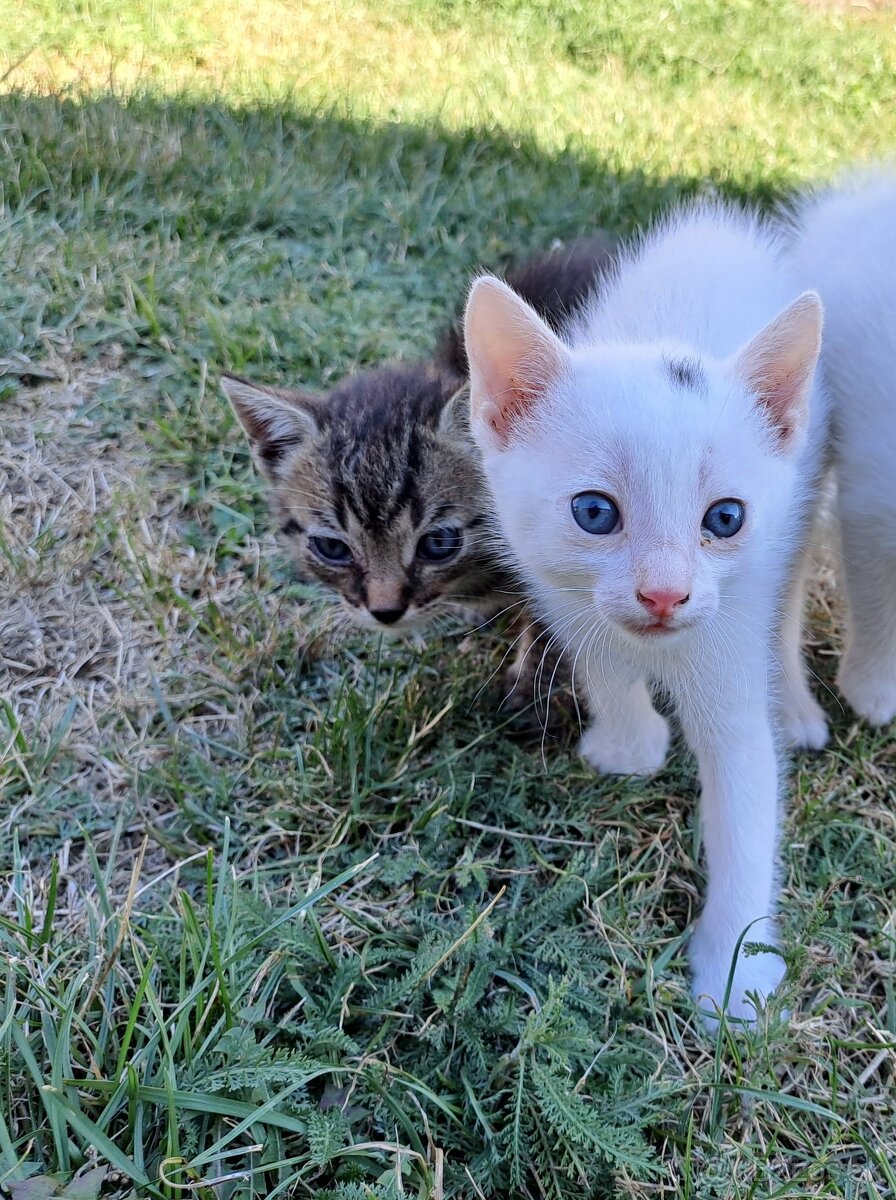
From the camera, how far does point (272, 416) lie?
2.15 m

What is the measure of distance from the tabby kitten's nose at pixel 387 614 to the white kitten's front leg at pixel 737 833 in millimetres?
630

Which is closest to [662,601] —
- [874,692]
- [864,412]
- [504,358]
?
[504,358]

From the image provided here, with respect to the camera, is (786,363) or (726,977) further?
(726,977)

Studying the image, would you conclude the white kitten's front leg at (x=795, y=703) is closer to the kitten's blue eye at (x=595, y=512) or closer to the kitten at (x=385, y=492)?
the kitten at (x=385, y=492)

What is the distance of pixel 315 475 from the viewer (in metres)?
2.14

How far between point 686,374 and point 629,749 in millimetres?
866

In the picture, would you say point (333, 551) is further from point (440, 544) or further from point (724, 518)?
point (724, 518)

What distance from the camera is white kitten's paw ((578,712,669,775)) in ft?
6.91

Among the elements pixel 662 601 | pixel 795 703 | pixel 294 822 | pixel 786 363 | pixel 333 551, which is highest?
pixel 786 363

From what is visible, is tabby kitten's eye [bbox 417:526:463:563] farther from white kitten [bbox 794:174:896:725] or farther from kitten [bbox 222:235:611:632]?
white kitten [bbox 794:174:896:725]

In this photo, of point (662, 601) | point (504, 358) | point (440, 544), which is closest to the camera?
point (662, 601)

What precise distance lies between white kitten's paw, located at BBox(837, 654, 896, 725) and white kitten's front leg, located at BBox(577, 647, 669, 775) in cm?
48

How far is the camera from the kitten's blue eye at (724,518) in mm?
1532

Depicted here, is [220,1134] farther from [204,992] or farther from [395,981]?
[395,981]
